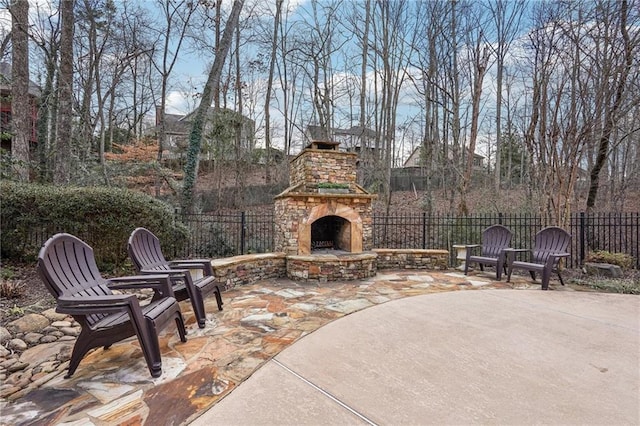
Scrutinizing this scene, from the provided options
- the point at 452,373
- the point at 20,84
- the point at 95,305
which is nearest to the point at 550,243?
the point at 452,373

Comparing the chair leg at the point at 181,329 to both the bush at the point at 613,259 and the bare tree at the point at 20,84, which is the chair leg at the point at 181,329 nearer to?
the bare tree at the point at 20,84

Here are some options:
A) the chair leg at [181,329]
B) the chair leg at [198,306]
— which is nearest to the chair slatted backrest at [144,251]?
the chair leg at [198,306]

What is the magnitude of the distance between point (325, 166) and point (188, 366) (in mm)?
4648

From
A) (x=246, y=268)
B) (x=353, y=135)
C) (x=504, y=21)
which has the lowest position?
(x=246, y=268)

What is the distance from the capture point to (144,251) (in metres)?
3.74

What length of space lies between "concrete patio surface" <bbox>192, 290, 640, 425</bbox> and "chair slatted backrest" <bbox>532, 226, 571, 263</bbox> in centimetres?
179

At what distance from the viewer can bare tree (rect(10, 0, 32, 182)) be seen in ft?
24.7

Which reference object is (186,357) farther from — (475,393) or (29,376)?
(475,393)

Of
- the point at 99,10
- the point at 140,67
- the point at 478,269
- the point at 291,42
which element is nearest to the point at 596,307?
the point at 478,269

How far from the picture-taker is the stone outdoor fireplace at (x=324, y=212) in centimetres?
605

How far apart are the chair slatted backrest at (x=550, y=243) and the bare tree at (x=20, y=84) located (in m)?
10.7

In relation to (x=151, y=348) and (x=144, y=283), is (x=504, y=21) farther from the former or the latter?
(x=151, y=348)

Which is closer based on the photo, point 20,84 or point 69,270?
point 69,270

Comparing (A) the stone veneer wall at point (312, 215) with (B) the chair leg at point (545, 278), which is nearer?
(B) the chair leg at point (545, 278)
